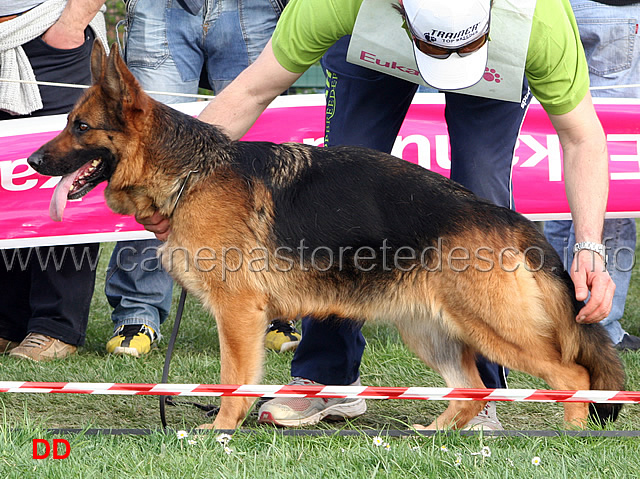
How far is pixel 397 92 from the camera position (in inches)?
137

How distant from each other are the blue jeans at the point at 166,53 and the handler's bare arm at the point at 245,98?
5.11 feet

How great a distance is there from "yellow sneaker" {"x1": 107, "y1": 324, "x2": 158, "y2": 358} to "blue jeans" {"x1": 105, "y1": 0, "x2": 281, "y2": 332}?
0.08 metres

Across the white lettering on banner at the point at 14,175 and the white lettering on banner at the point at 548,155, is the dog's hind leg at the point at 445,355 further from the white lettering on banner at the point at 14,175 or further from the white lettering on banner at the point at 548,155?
the white lettering on banner at the point at 14,175

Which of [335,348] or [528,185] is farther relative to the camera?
[528,185]

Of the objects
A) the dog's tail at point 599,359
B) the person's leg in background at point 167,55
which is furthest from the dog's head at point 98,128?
the dog's tail at point 599,359

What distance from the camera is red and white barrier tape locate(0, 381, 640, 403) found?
282 centimetres

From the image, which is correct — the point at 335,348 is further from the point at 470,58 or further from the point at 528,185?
the point at 528,185

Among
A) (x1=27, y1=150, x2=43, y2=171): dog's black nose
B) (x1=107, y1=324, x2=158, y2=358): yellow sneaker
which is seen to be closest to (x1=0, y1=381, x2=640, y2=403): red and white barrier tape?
(x1=27, y1=150, x2=43, y2=171): dog's black nose

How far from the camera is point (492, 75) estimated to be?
2.94 metres

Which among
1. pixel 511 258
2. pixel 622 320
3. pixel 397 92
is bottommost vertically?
pixel 622 320

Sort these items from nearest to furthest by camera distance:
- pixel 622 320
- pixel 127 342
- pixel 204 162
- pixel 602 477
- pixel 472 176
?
pixel 602 477 → pixel 204 162 → pixel 472 176 → pixel 127 342 → pixel 622 320

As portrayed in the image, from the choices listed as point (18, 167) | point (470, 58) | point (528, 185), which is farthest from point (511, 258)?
point (18, 167)

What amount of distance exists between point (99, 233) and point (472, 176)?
233cm

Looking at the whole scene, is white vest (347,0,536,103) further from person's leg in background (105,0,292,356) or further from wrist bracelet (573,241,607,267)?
person's leg in background (105,0,292,356)
